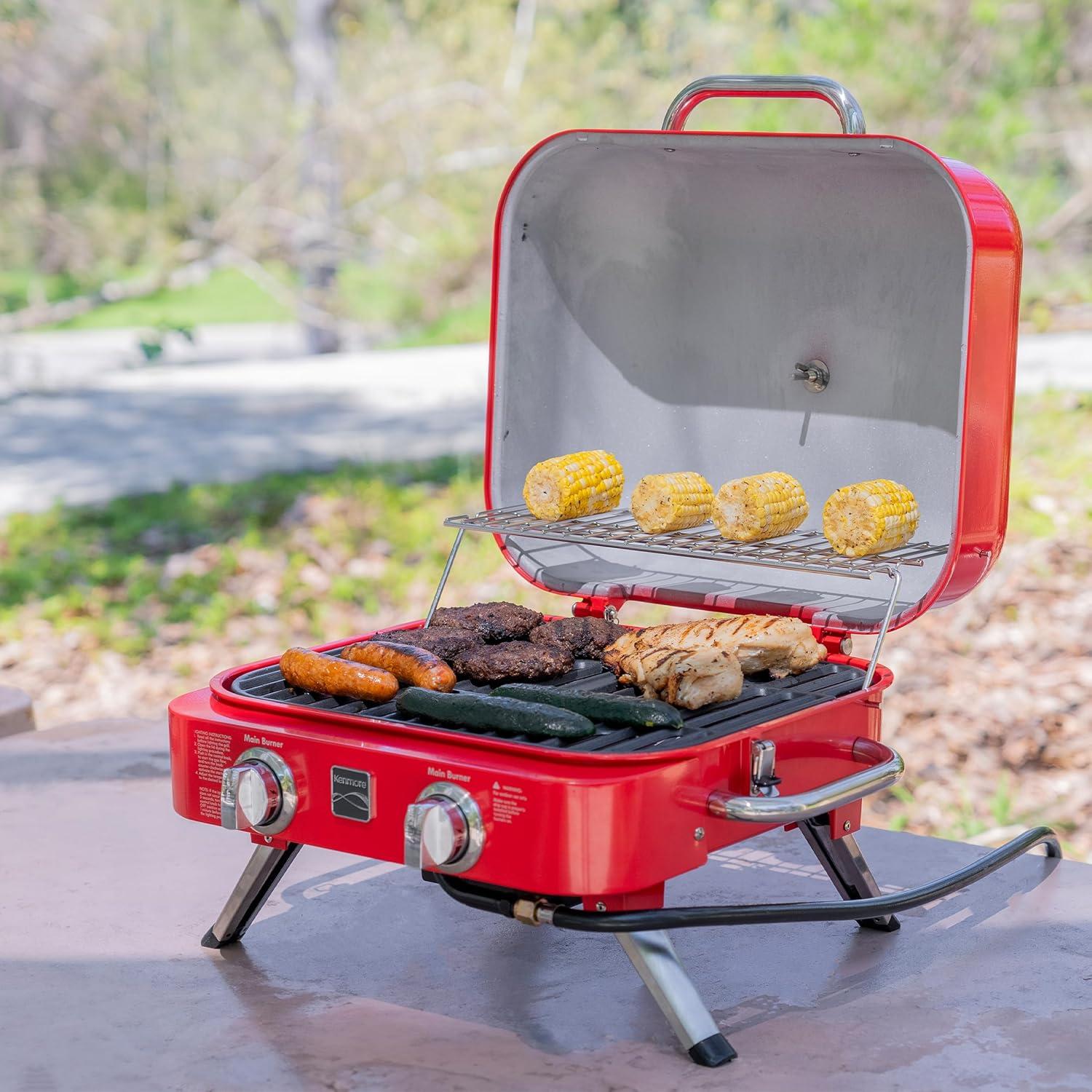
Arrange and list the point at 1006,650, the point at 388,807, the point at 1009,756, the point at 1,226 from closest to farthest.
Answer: the point at 388,807
the point at 1009,756
the point at 1006,650
the point at 1,226

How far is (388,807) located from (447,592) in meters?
4.26

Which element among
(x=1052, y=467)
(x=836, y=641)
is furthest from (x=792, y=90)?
(x=1052, y=467)

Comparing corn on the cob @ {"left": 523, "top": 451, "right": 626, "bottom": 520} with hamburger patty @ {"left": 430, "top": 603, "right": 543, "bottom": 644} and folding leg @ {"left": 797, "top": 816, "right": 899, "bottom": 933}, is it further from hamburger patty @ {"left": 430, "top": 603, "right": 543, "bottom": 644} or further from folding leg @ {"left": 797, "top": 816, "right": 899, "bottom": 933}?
folding leg @ {"left": 797, "top": 816, "right": 899, "bottom": 933}

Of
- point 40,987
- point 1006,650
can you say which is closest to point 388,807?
point 40,987

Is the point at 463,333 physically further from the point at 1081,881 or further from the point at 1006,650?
the point at 1081,881

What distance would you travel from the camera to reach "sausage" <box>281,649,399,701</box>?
84.6 inches

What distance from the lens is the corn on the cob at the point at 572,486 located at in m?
2.55

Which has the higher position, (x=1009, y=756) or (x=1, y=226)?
(x=1, y=226)

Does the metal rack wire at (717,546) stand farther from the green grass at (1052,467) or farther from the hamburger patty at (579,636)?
the green grass at (1052,467)

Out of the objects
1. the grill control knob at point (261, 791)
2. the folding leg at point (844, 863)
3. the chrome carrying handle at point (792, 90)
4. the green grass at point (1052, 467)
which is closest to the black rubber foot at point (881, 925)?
the folding leg at point (844, 863)

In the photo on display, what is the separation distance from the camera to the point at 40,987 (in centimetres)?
242

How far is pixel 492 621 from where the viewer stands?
249 centimetres

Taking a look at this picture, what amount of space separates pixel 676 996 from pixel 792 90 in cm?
144

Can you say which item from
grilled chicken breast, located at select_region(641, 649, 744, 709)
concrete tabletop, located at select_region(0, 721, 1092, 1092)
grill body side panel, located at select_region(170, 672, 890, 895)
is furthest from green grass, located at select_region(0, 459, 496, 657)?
grilled chicken breast, located at select_region(641, 649, 744, 709)
